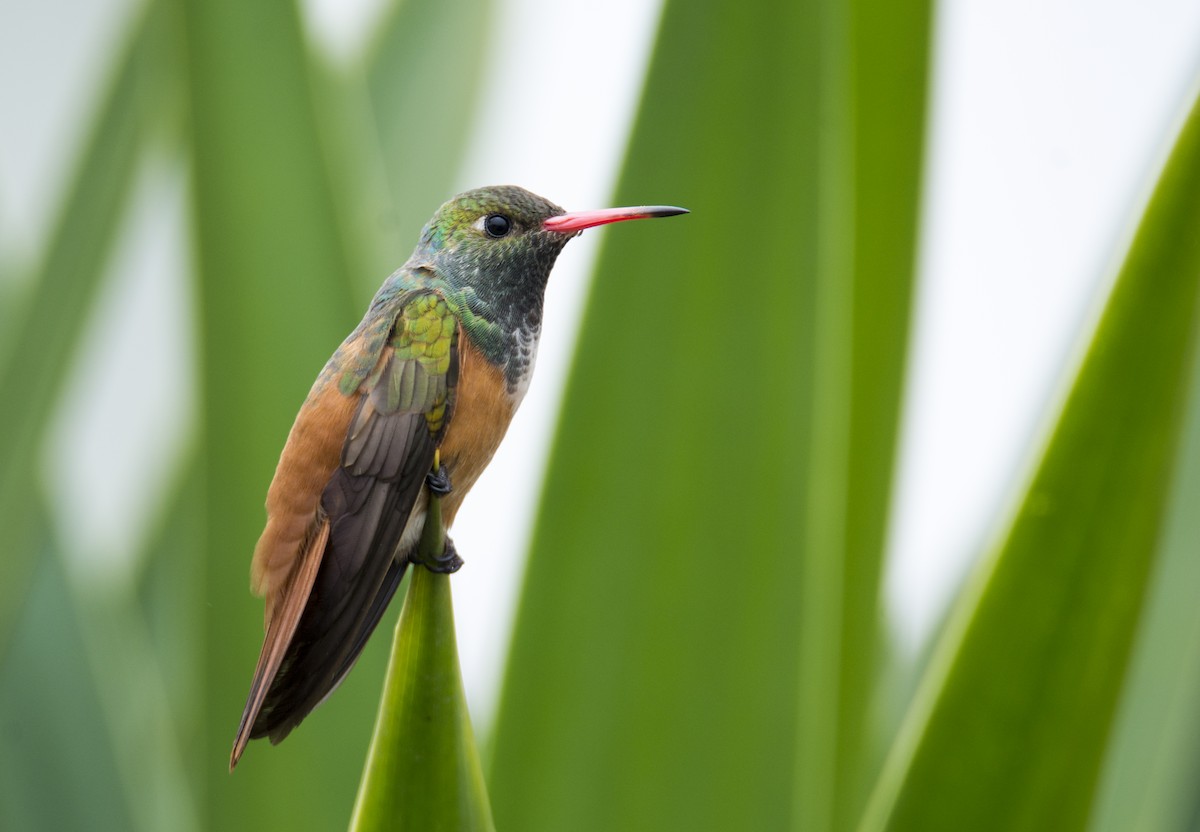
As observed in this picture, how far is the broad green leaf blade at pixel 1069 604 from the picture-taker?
23.7 inches

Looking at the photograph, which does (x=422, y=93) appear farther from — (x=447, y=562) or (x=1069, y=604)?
(x=1069, y=604)

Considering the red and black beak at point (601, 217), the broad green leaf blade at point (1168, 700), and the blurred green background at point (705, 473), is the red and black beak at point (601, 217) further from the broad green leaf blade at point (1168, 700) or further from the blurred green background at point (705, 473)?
the broad green leaf blade at point (1168, 700)

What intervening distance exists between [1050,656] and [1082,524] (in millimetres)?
74

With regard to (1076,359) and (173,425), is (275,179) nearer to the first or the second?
(173,425)

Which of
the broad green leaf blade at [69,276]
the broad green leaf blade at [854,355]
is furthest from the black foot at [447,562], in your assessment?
the broad green leaf blade at [69,276]

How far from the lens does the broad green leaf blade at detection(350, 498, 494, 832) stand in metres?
0.56

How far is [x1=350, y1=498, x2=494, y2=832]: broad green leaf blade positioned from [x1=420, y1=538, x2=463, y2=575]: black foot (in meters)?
0.03

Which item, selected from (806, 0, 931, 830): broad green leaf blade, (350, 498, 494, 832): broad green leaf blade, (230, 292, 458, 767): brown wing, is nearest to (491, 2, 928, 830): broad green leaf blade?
(806, 0, 931, 830): broad green leaf blade

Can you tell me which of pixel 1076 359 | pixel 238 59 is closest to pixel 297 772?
pixel 238 59

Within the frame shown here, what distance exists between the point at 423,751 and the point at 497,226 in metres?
0.61

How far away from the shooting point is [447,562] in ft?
2.43

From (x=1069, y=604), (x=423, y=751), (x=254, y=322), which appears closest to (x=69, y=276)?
(x=254, y=322)

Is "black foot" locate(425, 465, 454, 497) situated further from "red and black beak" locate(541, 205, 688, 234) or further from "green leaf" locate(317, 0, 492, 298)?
"green leaf" locate(317, 0, 492, 298)

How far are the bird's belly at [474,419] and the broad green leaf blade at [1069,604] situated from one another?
Result: 43 cm
